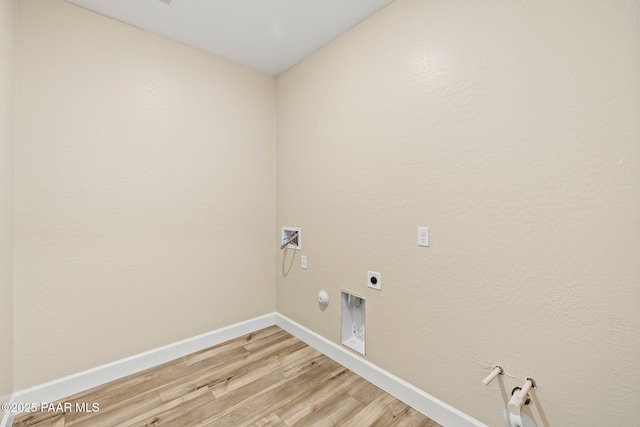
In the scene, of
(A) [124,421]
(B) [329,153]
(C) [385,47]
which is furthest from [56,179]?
(C) [385,47]

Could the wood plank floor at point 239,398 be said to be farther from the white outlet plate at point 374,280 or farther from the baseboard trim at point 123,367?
the white outlet plate at point 374,280

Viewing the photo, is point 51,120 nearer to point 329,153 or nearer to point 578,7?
point 329,153

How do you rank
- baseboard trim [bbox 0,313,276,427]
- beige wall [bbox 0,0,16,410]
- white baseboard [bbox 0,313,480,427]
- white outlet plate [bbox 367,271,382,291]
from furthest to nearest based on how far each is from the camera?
white outlet plate [bbox 367,271,382,291], baseboard trim [bbox 0,313,276,427], white baseboard [bbox 0,313,480,427], beige wall [bbox 0,0,16,410]

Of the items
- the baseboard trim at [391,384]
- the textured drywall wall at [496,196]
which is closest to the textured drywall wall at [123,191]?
the baseboard trim at [391,384]

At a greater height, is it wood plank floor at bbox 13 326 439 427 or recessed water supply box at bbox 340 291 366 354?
recessed water supply box at bbox 340 291 366 354

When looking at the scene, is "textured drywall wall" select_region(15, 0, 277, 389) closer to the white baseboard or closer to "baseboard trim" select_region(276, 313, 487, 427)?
the white baseboard

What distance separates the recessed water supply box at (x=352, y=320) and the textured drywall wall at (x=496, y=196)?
0.29ft

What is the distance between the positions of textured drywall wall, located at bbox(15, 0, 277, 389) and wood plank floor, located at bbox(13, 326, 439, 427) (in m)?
0.24

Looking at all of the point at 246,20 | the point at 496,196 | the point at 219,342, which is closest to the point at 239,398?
the point at 219,342

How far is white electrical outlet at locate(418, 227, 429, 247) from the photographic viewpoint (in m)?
1.49

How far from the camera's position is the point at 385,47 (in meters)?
1.66

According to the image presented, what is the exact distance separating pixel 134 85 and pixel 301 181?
139 centimetres

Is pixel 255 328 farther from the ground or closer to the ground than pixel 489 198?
closer to the ground

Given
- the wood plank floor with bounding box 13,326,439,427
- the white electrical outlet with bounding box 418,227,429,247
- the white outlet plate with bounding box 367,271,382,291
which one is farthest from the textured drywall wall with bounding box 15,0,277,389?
the white electrical outlet with bounding box 418,227,429,247
